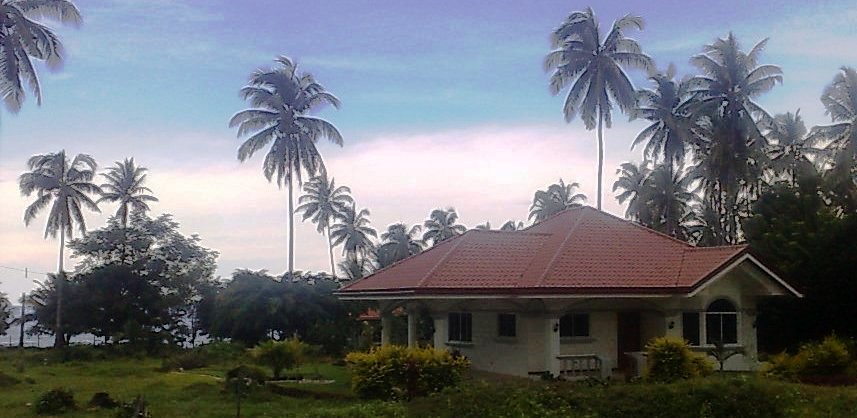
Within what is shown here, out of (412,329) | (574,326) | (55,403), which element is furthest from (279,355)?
(574,326)

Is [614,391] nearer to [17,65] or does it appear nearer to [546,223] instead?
[546,223]

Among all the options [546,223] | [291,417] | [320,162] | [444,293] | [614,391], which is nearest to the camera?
Result: [291,417]

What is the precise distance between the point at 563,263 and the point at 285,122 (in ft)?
66.2

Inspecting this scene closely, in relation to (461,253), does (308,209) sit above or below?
above

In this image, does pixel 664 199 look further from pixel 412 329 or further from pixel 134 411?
pixel 134 411

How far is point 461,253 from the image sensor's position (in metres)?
23.2

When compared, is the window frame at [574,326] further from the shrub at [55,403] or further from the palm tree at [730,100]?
the palm tree at [730,100]

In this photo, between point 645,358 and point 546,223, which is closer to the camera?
point 645,358

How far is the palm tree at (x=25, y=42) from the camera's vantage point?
2348 cm

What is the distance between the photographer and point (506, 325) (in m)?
23.2

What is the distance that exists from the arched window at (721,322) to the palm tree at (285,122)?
21304 mm

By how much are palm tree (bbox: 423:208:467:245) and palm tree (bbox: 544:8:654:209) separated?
1250 inches

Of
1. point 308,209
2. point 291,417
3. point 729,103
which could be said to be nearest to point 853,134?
point 729,103

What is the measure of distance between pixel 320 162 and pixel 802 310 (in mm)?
21985
